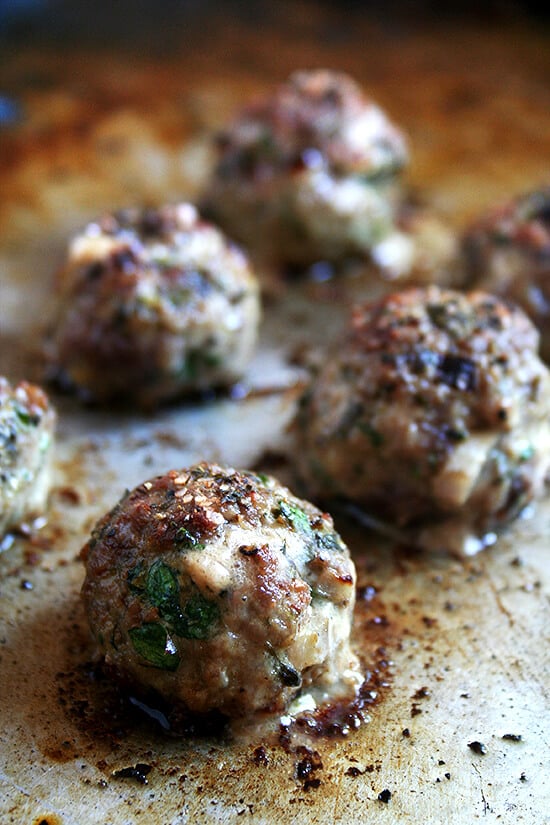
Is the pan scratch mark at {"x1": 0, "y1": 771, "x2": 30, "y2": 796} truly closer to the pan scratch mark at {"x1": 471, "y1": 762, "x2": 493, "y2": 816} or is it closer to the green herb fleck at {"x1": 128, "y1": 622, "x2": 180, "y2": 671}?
the green herb fleck at {"x1": 128, "y1": 622, "x2": 180, "y2": 671}

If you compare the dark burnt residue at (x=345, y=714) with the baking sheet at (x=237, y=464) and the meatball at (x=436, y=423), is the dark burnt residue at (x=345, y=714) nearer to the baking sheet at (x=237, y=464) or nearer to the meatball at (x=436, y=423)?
the baking sheet at (x=237, y=464)

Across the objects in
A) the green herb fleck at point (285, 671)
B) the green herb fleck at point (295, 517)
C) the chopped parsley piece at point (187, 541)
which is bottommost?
the green herb fleck at point (285, 671)

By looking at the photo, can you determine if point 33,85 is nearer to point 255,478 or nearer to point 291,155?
point 291,155

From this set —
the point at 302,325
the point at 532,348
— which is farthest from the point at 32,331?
the point at 532,348

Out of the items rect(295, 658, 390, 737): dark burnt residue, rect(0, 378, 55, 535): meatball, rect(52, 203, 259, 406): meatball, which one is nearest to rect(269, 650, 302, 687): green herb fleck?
rect(295, 658, 390, 737): dark burnt residue

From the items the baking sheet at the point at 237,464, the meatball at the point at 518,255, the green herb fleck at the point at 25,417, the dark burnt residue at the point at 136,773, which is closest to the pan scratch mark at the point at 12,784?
the baking sheet at the point at 237,464
